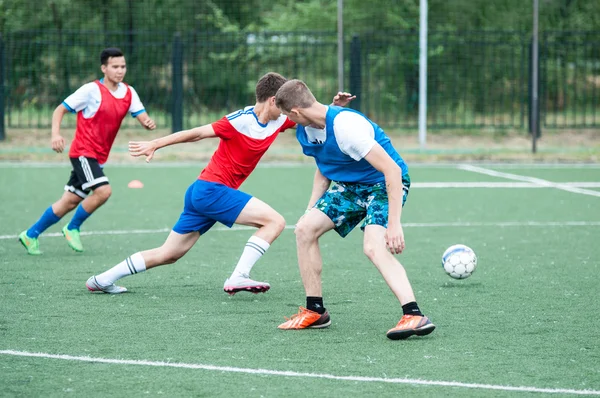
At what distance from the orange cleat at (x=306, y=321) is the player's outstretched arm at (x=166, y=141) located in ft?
4.40

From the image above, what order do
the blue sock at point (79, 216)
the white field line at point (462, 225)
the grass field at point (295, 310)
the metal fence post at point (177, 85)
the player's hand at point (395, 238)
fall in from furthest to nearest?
the metal fence post at point (177, 85)
the white field line at point (462, 225)
the blue sock at point (79, 216)
the player's hand at point (395, 238)
the grass field at point (295, 310)

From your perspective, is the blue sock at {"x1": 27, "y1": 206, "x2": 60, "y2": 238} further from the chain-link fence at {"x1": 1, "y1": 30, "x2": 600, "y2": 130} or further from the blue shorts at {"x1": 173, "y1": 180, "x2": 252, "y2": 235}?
the chain-link fence at {"x1": 1, "y1": 30, "x2": 600, "y2": 130}

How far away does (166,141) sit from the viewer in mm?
6680

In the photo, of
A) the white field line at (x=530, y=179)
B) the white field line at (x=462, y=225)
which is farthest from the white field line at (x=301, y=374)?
the white field line at (x=530, y=179)

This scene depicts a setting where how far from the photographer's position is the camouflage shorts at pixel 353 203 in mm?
6245

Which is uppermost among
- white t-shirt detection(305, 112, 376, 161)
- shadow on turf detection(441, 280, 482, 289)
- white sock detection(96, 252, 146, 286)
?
white t-shirt detection(305, 112, 376, 161)

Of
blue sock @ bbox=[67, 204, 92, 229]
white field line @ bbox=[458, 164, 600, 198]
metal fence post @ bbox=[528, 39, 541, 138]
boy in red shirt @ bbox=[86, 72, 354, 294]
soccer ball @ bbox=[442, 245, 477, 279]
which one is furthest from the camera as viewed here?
metal fence post @ bbox=[528, 39, 541, 138]

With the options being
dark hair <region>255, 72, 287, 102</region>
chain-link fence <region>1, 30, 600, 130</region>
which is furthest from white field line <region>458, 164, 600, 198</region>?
dark hair <region>255, 72, 287, 102</region>

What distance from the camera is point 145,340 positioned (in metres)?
6.05

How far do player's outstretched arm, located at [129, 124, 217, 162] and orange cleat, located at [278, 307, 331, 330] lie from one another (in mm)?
1341

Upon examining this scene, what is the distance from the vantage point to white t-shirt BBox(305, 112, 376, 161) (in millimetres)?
5863

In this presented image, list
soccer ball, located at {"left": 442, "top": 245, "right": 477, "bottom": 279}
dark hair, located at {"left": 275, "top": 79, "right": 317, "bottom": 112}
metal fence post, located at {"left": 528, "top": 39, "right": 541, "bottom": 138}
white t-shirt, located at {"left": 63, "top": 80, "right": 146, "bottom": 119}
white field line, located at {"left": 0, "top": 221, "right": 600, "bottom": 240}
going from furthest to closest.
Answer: metal fence post, located at {"left": 528, "top": 39, "right": 541, "bottom": 138}
white field line, located at {"left": 0, "top": 221, "right": 600, "bottom": 240}
white t-shirt, located at {"left": 63, "top": 80, "right": 146, "bottom": 119}
soccer ball, located at {"left": 442, "top": 245, "right": 477, "bottom": 279}
dark hair, located at {"left": 275, "top": 79, "right": 317, "bottom": 112}

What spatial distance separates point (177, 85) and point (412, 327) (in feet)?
56.3

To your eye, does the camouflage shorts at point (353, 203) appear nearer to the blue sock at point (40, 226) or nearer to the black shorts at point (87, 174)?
the black shorts at point (87, 174)
